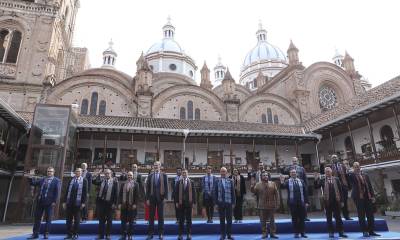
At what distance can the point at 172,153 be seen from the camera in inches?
820

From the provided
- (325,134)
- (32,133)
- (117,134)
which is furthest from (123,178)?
(325,134)

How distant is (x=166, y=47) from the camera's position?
4344 centimetres

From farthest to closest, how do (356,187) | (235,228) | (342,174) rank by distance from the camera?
(342,174) → (235,228) → (356,187)

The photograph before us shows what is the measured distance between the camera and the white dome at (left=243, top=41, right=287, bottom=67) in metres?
51.3

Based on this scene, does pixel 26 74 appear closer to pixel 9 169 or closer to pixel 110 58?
pixel 9 169

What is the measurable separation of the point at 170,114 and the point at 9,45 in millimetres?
16218

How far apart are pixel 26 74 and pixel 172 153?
51.7 feet

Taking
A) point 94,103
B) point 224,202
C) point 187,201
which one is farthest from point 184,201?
point 94,103

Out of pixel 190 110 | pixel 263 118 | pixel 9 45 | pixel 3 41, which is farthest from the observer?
pixel 263 118

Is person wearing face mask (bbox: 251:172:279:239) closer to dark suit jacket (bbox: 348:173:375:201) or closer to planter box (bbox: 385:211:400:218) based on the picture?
dark suit jacket (bbox: 348:173:375:201)

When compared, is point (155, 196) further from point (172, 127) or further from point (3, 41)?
point (3, 41)

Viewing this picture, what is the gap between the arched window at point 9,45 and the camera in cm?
2599

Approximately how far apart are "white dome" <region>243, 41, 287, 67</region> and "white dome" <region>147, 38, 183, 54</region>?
15595mm

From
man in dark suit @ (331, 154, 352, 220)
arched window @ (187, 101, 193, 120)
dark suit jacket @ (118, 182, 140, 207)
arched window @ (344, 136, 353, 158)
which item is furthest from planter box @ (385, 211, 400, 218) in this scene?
arched window @ (187, 101, 193, 120)
